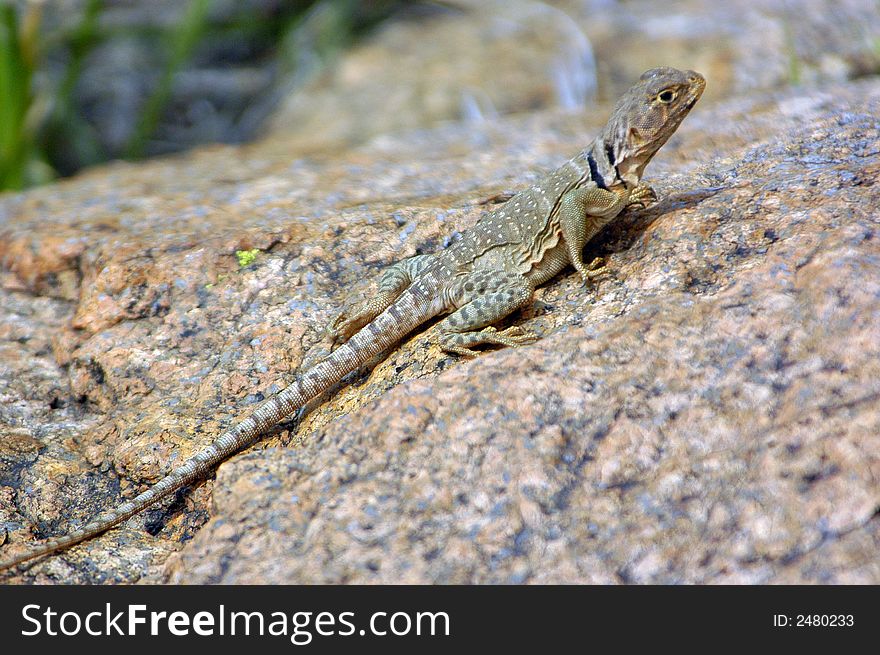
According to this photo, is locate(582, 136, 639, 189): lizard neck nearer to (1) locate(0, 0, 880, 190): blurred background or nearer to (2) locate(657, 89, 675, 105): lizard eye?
(2) locate(657, 89, 675, 105): lizard eye

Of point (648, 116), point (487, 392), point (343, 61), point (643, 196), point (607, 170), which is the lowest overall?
point (487, 392)

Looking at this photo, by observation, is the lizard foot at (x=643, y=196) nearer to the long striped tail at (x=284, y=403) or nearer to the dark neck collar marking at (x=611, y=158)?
the dark neck collar marking at (x=611, y=158)

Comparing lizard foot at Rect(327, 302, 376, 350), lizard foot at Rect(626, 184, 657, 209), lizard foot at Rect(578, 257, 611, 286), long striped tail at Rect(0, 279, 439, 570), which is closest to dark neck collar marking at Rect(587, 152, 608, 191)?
lizard foot at Rect(626, 184, 657, 209)

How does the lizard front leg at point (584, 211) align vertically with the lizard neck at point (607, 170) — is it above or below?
below

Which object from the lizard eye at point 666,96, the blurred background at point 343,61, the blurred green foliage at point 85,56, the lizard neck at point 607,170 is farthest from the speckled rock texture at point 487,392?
the blurred background at point 343,61

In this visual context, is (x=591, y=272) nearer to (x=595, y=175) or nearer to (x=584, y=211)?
(x=584, y=211)

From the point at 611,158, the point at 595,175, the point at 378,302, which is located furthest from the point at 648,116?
the point at 378,302
